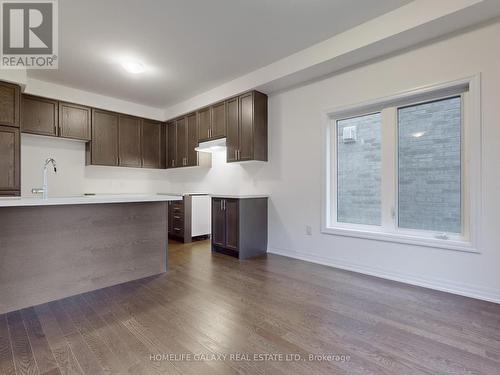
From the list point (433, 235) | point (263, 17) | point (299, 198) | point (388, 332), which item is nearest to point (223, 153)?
point (299, 198)

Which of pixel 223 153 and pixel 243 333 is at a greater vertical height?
pixel 223 153

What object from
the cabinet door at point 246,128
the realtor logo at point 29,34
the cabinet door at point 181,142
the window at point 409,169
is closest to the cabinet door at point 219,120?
the cabinet door at point 246,128

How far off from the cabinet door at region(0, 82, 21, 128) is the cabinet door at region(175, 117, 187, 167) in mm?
2457

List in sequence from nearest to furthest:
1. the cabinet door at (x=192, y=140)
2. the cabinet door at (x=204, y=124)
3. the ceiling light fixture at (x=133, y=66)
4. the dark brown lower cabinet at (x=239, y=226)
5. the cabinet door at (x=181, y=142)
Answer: the ceiling light fixture at (x=133, y=66), the dark brown lower cabinet at (x=239, y=226), the cabinet door at (x=204, y=124), the cabinet door at (x=192, y=140), the cabinet door at (x=181, y=142)

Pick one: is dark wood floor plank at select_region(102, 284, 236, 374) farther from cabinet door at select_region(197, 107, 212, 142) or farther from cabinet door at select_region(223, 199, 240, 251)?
cabinet door at select_region(197, 107, 212, 142)

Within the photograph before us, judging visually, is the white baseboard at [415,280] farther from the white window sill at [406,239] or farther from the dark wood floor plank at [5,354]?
the dark wood floor plank at [5,354]

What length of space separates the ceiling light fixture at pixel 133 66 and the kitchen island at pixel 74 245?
2.00 meters

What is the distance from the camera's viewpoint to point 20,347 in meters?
1.61

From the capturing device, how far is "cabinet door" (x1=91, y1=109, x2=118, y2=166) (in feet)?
15.2

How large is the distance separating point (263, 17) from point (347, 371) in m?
3.03

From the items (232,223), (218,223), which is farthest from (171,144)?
(232,223)

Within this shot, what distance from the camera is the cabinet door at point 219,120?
4262 mm

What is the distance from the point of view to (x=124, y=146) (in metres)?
5.02

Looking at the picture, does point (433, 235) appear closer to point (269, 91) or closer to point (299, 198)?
point (299, 198)
